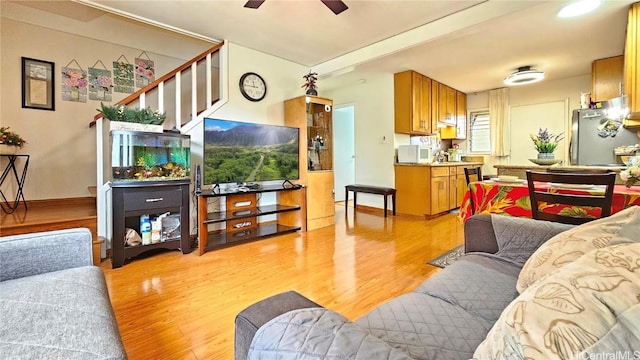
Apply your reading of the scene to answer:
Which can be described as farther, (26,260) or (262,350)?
(26,260)

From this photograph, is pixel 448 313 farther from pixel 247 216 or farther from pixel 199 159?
pixel 199 159

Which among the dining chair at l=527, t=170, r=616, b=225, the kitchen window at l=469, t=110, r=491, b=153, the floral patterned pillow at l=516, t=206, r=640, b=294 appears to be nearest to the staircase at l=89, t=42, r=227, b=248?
the floral patterned pillow at l=516, t=206, r=640, b=294

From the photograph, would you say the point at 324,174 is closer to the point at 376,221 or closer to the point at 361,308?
the point at 376,221

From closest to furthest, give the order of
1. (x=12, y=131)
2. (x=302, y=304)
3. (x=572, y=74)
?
(x=302, y=304), (x=12, y=131), (x=572, y=74)

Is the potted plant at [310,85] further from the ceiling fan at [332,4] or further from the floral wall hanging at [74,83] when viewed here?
the floral wall hanging at [74,83]

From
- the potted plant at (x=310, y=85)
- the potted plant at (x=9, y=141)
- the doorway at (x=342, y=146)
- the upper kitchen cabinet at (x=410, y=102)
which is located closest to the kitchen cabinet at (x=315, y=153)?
the potted plant at (x=310, y=85)

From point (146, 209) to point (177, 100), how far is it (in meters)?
1.34

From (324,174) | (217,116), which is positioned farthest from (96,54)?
(324,174)

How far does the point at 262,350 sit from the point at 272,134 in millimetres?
3365

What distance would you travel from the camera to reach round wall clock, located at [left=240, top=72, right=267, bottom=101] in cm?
384

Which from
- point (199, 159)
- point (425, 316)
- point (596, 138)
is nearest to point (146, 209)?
point (199, 159)

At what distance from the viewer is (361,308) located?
6.23ft

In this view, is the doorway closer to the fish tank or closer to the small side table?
the fish tank

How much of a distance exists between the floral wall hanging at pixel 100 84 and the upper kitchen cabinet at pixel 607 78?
22.7 ft
